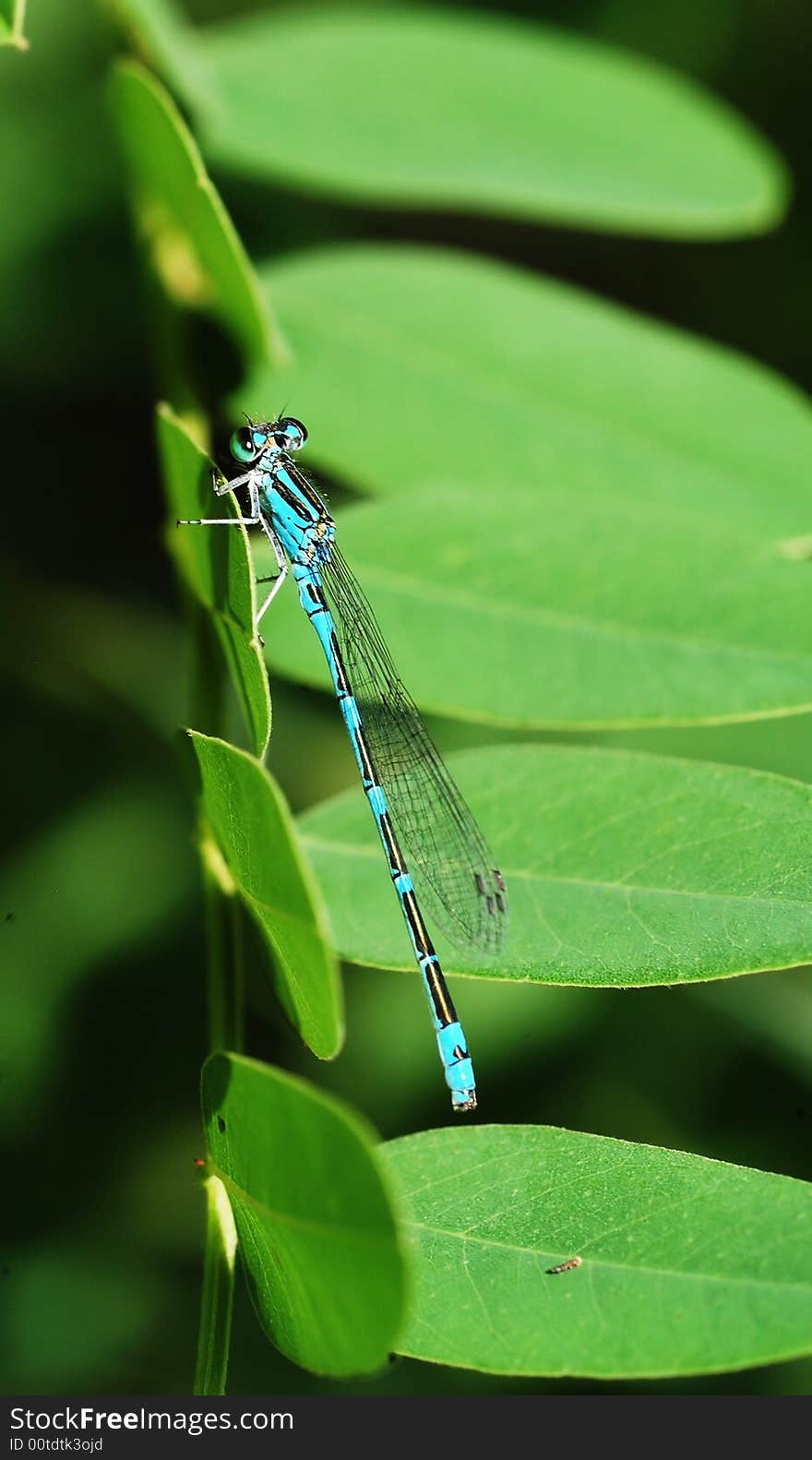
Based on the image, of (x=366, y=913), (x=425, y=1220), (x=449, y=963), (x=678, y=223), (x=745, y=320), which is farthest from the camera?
(x=745, y=320)

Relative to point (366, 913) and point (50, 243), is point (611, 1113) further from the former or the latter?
point (50, 243)

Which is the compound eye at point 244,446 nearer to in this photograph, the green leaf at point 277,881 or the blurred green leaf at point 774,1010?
the green leaf at point 277,881

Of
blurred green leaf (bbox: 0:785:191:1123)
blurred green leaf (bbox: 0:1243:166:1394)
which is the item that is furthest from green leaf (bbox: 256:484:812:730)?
blurred green leaf (bbox: 0:1243:166:1394)

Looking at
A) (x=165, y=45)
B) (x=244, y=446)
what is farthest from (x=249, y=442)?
(x=165, y=45)

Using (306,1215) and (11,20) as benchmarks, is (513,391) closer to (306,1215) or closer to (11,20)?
(11,20)

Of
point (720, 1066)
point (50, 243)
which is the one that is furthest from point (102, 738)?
point (720, 1066)

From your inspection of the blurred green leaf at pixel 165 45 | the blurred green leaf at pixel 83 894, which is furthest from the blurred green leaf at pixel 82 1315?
the blurred green leaf at pixel 165 45
